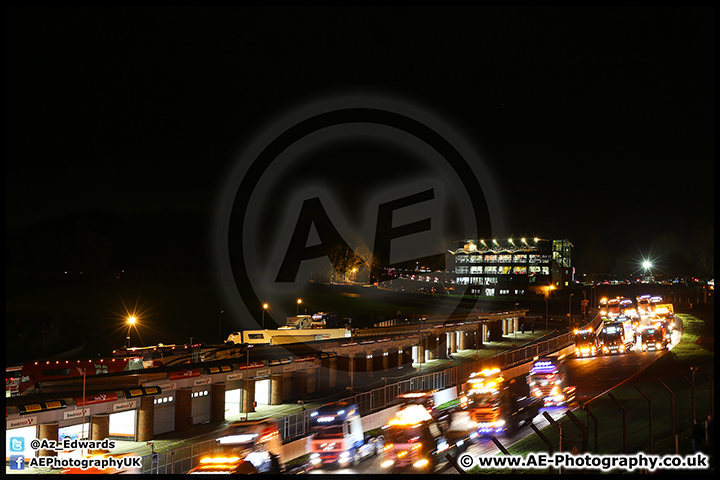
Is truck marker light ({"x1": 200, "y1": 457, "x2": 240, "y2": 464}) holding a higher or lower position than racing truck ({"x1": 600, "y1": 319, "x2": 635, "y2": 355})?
higher

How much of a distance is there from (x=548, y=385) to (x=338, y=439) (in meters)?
16.1

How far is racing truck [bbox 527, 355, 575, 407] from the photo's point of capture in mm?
30581

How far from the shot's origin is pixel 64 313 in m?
91.6

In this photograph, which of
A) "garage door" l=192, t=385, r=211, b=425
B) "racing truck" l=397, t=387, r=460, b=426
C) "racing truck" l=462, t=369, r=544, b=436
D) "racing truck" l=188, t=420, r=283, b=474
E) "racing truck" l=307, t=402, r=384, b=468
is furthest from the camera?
"garage door" l=192, t=385, r=211, b=425

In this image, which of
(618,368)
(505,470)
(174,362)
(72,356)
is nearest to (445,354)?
(618,368)

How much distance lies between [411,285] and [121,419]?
126 meters

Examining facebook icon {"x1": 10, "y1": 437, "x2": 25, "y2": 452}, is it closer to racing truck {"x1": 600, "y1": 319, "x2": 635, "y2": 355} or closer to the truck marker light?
the truck marker light

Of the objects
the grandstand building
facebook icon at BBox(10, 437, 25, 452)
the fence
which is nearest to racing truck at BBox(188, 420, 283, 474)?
the fence

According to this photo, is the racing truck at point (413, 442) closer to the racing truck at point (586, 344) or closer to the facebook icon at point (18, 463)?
the facebook icon at point (18, 463)

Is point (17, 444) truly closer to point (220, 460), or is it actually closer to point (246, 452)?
point (220, 460)

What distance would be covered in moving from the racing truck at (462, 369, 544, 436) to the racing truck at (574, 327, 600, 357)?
14.2 meters

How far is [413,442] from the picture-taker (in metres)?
22.2

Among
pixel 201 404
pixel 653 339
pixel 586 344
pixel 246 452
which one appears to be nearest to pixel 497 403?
pixel 201 404

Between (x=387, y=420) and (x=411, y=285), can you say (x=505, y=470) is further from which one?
(x=411, y=285)
